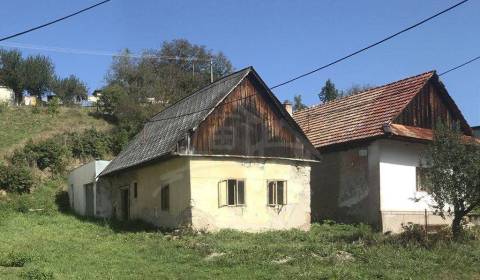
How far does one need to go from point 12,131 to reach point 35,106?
867 cm

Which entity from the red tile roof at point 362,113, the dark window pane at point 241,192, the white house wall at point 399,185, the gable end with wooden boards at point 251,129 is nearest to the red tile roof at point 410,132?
the red tile roof at point 362,113

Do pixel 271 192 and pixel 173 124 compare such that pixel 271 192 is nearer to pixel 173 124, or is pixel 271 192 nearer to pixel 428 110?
pixel 173 124

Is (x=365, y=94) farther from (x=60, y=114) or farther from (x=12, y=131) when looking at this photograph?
(x=60, y=114)

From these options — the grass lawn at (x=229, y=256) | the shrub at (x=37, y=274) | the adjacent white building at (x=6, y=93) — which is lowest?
the grass lawn at (x=229, y=256)

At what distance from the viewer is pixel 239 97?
2177 cm

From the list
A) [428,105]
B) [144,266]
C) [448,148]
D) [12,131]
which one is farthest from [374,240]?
[12,131]

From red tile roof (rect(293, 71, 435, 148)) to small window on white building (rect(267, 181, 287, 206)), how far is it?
3261mm

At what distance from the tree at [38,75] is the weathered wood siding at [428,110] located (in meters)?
50.4

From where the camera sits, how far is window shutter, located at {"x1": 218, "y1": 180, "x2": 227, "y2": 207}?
20547 mm

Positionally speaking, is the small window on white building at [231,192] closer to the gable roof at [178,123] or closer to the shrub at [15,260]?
the gable roof at [178,123]

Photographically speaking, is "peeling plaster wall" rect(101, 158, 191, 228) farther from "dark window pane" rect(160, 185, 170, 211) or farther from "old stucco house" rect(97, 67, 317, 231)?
"dark window pane" rect(160, 185, 170, 211)

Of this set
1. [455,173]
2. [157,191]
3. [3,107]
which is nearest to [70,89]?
[3,107]

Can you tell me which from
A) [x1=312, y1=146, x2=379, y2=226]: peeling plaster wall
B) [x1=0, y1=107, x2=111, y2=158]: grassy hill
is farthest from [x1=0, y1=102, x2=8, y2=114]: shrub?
[x1=312, y1=146, x2=379, y2=226]: peeling plaster wall

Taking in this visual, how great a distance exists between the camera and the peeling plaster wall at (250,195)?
66.3 ft
